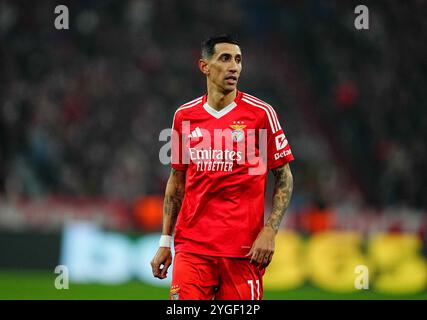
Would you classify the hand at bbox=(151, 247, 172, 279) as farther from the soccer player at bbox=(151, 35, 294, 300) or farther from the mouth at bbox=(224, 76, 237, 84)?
the mouth at bbox=(224, 76, 237, 84)

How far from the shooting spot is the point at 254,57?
19047 millimetres

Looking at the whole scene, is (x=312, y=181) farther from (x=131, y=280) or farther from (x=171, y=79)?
(x=131, y=280)

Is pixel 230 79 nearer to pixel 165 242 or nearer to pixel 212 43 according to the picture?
pixel 212 43

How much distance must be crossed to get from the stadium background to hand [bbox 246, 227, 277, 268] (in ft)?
20.4

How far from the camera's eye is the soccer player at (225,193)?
18.9ft

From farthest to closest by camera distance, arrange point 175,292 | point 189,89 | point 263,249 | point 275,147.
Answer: point 189,89, point 275,147, point 175,292, point 263,249

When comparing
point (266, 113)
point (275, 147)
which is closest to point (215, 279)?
point (275, 147)

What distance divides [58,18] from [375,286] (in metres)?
9.04

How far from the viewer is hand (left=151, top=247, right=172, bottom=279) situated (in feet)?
19.7

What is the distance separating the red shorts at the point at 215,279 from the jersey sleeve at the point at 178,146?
2.12 ft

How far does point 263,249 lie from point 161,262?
780 mm

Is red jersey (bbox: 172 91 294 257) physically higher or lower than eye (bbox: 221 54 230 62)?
lower

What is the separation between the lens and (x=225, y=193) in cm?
585

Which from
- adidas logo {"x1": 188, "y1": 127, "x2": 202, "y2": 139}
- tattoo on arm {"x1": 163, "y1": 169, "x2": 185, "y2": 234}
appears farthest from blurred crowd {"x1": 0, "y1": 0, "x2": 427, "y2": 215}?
adidas logo {"x1": 188, "y1": 127, "x2": 202, "y2": 139}
